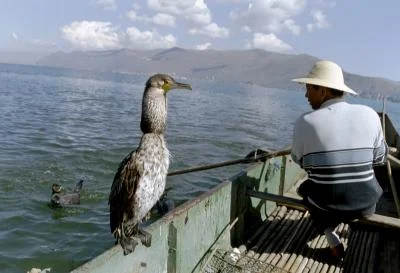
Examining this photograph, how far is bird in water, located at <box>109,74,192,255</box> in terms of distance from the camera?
395 centimetres

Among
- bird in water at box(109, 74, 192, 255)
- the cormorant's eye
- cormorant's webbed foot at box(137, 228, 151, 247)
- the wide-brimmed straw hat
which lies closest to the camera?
cormorant's webbed foot at box(137, 228, 151, 247)

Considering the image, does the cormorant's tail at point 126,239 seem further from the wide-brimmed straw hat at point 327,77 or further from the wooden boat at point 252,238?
the wide-brimmed straw hat at point 327,77

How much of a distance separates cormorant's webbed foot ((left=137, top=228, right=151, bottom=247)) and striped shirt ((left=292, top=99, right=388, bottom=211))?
6.02 ft

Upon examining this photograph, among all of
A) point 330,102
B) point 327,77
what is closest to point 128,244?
point 330,102

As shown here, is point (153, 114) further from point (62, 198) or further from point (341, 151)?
point (62, 198)

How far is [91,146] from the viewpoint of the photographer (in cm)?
1719

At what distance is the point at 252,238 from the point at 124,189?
2654mm

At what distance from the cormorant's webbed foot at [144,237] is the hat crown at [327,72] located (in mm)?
2468

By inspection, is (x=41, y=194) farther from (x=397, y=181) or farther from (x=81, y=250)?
(x=397, y=181)

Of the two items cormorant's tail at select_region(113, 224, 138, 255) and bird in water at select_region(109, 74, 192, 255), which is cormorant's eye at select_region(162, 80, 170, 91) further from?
cormorant's tail at select_region(113, 224, 138, 255)

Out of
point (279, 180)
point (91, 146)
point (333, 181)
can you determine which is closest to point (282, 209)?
point (279, 180)

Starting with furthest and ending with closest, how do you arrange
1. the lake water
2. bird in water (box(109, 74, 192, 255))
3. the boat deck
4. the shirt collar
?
the lake water < the boat deck < the shirt collar < bird in water (box(109, 74, 192, 255))

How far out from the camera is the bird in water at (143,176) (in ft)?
13.0

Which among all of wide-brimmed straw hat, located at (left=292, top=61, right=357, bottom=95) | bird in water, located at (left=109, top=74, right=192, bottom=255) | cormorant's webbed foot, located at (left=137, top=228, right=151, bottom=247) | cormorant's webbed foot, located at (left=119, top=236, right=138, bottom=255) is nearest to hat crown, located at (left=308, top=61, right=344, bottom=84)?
wide-brimmed straw hat, located at (left=292, top=61, right=357, bottom=95)
